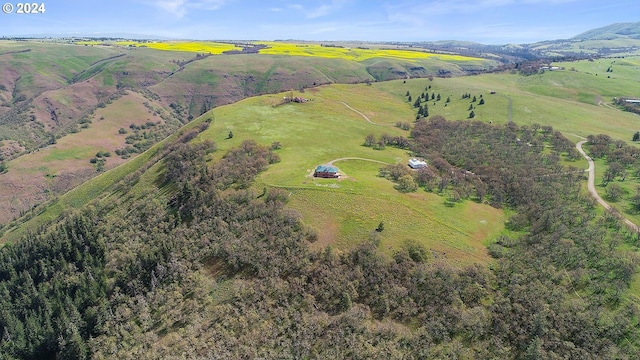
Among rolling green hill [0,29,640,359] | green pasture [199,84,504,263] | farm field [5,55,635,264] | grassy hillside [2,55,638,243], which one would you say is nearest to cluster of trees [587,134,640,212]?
rolling green hill [0,29,640,359]

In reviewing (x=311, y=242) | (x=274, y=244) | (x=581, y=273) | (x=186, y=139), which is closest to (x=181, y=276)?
(x=274, y=244)

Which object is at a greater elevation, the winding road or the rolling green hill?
the winding road

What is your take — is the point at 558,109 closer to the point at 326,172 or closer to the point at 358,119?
the point at 358,119

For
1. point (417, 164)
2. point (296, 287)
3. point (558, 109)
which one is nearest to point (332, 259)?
point (296, 287)

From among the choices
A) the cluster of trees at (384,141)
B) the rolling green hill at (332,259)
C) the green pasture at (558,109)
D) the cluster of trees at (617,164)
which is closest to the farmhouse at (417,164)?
the rolling green hill at (332,259)

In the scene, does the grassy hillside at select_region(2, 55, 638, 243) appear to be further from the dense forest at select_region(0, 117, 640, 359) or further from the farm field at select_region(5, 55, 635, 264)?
the dense forest at select_region(0, 117, 640, 359)

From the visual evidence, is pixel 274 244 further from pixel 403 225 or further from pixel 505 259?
pixel 505 259

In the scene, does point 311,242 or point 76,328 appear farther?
point 311,242
